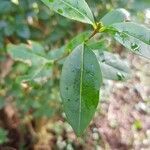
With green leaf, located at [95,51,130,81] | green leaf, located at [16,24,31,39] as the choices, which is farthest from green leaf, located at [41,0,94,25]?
green leaf, located at [16,24,31,39]

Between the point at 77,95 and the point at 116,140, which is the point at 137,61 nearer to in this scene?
the point at 116,140

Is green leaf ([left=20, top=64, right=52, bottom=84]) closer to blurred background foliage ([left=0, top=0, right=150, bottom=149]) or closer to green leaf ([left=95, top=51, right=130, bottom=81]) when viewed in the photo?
blurred background foliage ([left=0, top=0, right=150, bottom=149])

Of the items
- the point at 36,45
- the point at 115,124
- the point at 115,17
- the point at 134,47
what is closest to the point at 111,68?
the point at 115,17

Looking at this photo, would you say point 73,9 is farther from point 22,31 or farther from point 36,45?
point 22,31

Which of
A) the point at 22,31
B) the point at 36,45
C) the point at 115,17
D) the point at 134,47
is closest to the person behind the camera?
the point at 134,47

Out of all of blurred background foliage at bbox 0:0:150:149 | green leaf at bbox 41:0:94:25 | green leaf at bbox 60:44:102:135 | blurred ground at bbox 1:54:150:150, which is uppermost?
green leaf at bbox 41:0:94:25

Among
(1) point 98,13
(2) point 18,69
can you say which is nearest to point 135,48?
(1) point 98,13
